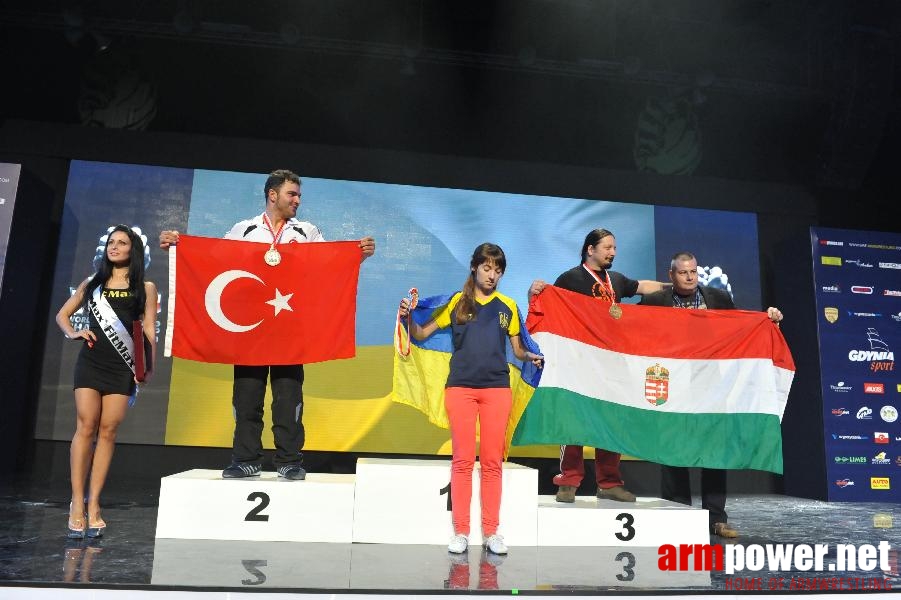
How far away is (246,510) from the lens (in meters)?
3.38

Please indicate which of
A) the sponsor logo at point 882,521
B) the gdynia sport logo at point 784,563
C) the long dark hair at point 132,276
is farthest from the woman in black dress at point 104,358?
the sponsor logo at point 882,521

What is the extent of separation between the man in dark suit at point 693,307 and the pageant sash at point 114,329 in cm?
279

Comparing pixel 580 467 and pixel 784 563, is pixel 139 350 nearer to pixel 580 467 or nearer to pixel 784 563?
pixel 580 467

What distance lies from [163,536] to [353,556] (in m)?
0.96

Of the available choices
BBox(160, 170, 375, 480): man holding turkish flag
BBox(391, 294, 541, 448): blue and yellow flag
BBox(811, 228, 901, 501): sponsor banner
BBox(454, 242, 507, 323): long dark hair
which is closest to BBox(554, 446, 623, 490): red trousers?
BBox(391, 294, 541, 448): blue and yellow flag

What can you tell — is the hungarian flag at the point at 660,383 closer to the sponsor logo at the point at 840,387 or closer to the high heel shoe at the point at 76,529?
the high heel shoe at the point at 76,529

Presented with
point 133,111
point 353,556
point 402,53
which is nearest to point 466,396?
point 353,556

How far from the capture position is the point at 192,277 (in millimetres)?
3807

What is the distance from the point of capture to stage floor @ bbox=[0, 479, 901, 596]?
2459 millimetres

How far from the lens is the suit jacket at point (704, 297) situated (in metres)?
4.16

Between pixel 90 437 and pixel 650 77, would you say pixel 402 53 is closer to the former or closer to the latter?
pixel 650 77

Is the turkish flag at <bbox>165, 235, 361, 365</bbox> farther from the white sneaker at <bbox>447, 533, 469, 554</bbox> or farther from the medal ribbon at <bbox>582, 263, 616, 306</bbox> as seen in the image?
the medal ribbon at <bbox>582, 263, 616, 306</bbox>

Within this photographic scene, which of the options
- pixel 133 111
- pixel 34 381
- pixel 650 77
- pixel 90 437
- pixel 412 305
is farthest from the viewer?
pixel 650 77

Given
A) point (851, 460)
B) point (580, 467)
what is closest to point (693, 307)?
point (580, 467)
